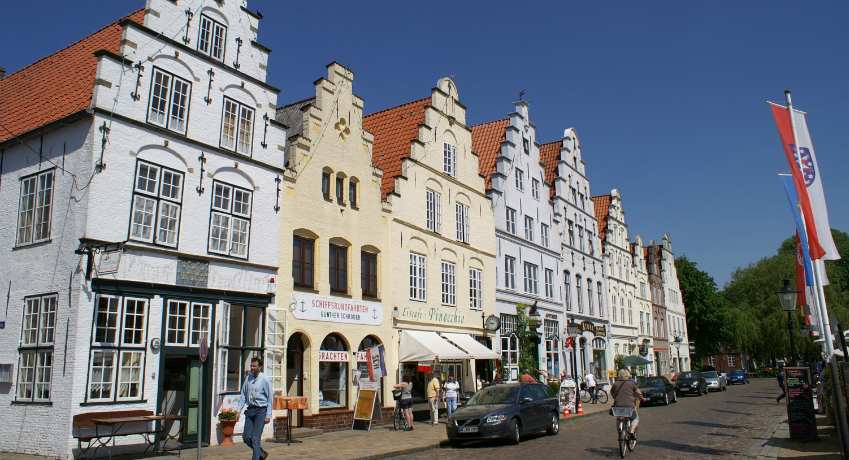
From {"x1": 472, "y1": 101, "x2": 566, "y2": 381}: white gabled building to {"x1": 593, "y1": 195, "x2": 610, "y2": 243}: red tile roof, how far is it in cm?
1090

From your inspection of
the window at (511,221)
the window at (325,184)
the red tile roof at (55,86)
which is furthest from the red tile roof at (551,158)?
the red tile roof at (55,86)

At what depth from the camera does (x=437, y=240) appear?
24.6 m

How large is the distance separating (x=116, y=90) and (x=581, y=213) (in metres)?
30.5

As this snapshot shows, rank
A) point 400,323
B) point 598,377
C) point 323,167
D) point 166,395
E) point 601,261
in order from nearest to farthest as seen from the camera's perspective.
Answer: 1. point 166,395
2. point 323,167
3. point 400,323
4. point 598,377
5. point 601,261

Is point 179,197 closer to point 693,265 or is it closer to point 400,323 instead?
point 400,323

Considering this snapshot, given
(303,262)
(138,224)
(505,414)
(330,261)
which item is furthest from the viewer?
(330,261)

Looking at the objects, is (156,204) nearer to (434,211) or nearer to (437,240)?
(437,240)

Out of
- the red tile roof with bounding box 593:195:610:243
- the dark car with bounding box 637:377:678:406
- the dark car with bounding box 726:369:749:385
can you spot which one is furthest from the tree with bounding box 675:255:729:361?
the dark car with bounding box 637:377:678:406

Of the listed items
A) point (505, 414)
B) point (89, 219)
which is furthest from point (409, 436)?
point (89, 219)

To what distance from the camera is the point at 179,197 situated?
15305 millimetres

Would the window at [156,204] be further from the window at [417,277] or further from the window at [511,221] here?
the window at [511,221]

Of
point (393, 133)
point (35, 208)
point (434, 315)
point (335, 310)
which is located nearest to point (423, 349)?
point (434, 315)

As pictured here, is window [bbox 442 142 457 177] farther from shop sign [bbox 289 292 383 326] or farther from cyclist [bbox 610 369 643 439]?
cyclist [bbox 610 369 643 439]

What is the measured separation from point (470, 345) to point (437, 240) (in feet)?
13.8
